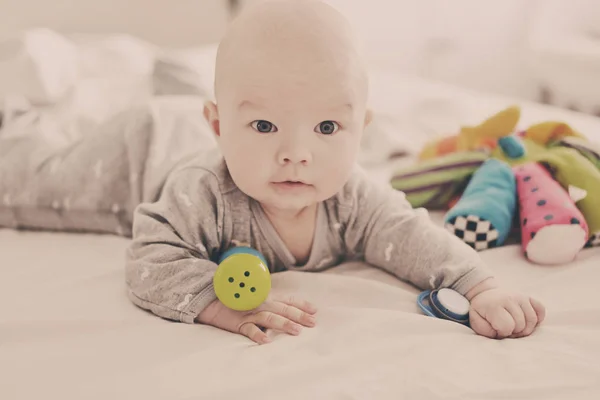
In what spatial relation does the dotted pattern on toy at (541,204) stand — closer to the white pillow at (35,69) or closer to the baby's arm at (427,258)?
the baby's arm at (427,258)

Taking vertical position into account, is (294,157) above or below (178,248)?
above

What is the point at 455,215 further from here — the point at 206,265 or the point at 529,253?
the point at 206,265

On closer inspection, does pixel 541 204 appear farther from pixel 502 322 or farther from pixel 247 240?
pixel 247 240

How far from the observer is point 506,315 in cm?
72

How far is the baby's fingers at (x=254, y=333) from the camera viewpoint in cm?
71

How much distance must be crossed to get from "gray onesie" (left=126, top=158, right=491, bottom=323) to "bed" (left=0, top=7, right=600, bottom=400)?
1.3 inches

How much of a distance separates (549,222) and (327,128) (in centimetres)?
39

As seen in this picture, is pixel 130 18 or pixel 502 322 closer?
pixel 502 322

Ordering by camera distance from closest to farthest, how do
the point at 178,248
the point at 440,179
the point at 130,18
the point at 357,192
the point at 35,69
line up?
the point at 178,248 < the point at 357,192 < the point at 440,179 < the point at 35,69 < the point at 130,18

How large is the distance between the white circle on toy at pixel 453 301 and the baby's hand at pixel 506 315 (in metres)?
0.01

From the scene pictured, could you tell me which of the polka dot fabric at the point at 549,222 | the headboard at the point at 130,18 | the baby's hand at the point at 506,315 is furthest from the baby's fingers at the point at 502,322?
the headboard at the point at 130,18

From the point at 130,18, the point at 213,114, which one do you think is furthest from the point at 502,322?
the point at 130,18

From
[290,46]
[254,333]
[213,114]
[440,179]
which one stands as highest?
[290,46]

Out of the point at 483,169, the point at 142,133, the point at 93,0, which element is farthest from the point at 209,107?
the point at 93,0
